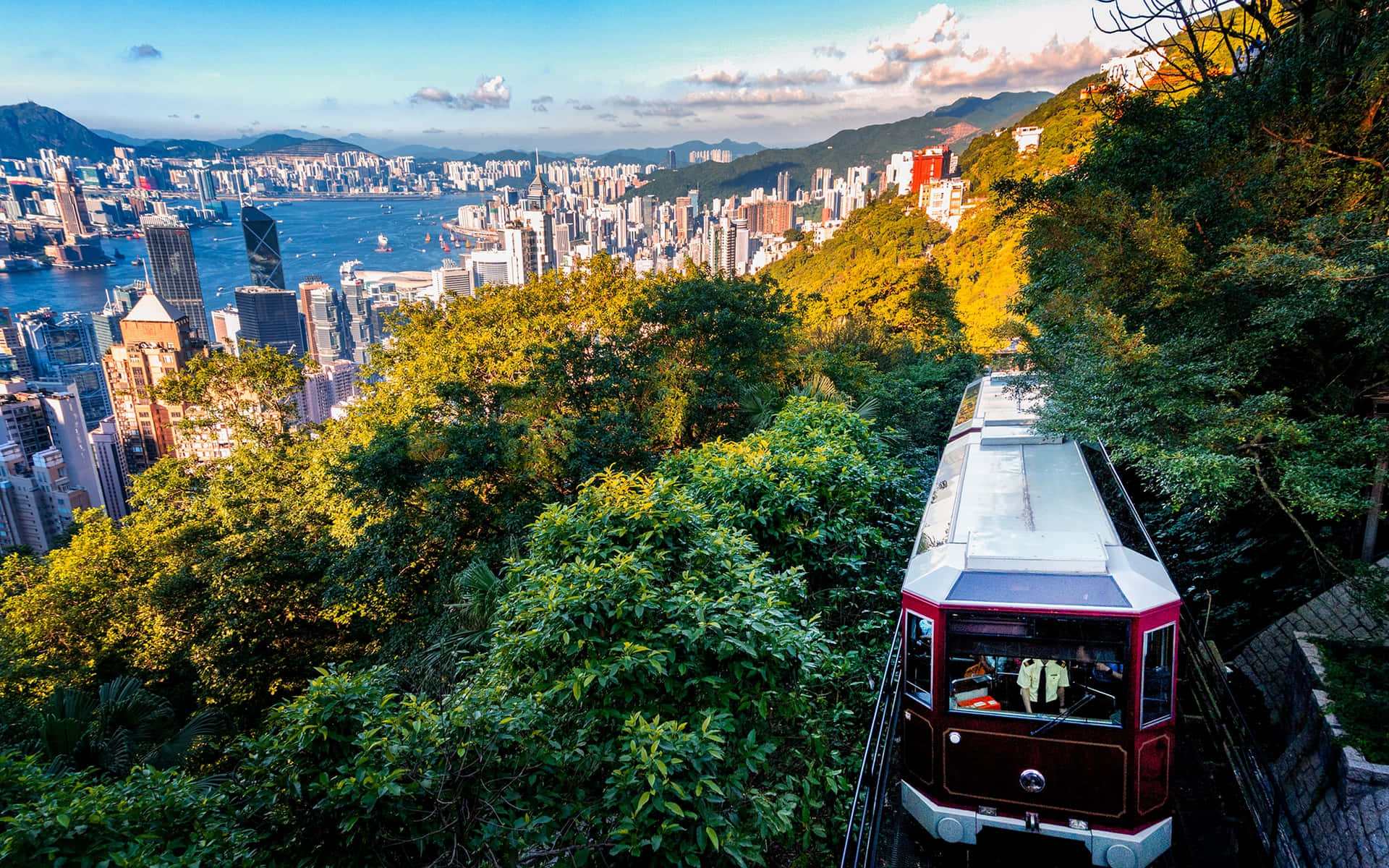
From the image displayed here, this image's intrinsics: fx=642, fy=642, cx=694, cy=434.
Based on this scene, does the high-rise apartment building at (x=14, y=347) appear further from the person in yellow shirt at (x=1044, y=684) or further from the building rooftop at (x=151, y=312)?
the person in yellow shirt at (x=1044, y=684)

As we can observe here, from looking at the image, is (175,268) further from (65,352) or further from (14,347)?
(14,347)

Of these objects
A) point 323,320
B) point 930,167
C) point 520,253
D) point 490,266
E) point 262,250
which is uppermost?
point 930,167

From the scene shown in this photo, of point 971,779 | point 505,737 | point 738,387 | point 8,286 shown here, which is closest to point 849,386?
point 738,387

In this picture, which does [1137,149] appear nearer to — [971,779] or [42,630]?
[971,779]

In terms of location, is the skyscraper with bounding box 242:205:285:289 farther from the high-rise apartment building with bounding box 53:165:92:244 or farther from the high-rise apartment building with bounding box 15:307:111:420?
the high-rise apartment building with bounding box 53:165:92:244

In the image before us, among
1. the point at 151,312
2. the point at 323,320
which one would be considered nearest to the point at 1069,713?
the point at 151,312

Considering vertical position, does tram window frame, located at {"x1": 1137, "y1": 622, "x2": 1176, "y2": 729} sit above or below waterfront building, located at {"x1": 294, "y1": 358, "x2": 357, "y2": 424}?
above

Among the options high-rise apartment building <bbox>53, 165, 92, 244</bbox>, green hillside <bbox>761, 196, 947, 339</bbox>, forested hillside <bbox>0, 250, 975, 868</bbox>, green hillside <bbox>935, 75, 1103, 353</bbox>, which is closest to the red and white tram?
forested hillside <bbox>0, 250, 975, 868</bbox>

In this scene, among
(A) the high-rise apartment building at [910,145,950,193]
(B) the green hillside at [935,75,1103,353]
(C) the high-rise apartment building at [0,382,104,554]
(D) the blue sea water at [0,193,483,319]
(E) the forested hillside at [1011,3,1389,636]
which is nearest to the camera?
(E) the forested hillside at [1011,3,1389,636]
